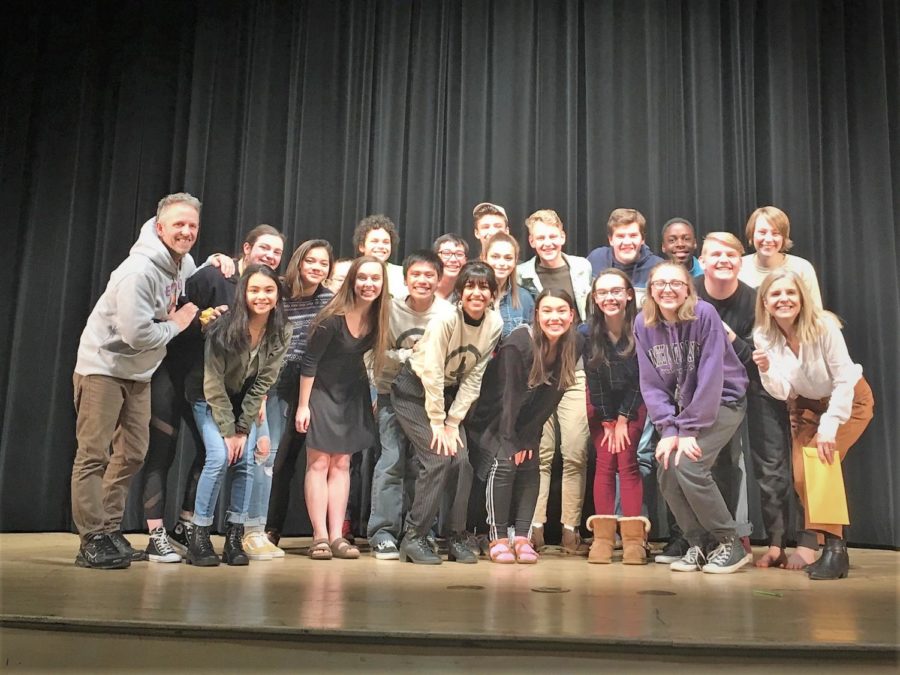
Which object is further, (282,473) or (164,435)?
(282,473)

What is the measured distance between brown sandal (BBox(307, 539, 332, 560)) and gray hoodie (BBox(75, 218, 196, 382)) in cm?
89

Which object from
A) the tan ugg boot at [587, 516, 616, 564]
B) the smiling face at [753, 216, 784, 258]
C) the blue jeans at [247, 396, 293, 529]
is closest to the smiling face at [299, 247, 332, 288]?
the blue jeans at [247, 396, 293, 529]

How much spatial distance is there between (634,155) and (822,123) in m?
0.98

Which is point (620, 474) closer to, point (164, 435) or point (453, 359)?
point (453, 359)

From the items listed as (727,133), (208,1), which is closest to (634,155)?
(727,133)

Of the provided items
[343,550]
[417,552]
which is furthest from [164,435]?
[417,552]

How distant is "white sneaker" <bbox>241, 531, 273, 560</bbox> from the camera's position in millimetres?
3219

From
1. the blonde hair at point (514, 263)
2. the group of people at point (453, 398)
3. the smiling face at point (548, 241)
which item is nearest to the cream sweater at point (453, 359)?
the group of people at point (453, 398)

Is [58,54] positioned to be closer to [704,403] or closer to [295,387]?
[295,387]

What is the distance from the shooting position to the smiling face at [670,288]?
10.1 ft

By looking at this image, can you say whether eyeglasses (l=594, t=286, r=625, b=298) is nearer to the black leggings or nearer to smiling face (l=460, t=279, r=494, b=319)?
smiling face (l=460, t=279, r=494, b=319)

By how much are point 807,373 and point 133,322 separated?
236 cm

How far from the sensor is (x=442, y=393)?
321cm

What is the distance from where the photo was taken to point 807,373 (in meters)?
3.11
